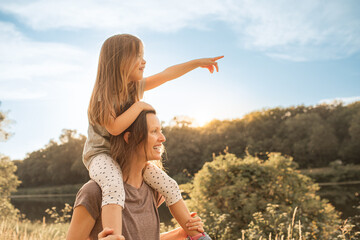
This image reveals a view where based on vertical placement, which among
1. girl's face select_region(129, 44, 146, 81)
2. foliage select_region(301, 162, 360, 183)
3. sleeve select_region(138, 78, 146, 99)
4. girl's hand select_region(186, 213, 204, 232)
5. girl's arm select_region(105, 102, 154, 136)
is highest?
girl's face select_region(129, 44, 146, 81)

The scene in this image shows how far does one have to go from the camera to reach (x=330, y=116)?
4219 cm

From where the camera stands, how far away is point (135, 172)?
2.17m

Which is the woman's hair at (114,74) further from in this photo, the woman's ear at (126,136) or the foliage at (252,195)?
the foliage at (252,195)

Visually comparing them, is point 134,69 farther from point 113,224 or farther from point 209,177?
point 209,177

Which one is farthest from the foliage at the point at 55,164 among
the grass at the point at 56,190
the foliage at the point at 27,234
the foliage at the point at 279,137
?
the foliage at the point at 27,234

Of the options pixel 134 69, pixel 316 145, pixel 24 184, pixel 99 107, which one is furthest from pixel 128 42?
pixel 24 184

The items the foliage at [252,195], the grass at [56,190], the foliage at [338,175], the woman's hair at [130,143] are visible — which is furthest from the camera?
the grass at [56,190]

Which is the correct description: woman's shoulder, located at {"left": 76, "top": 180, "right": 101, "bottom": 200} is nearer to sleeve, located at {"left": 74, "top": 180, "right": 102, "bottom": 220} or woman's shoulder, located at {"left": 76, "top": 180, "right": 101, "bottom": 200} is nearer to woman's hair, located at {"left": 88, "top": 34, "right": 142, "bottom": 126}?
sleeve, located at {"left": 74, "top": 180, "right": 102, "bottom": 220}

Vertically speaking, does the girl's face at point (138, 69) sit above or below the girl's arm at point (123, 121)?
above

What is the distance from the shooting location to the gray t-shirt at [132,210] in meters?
1.97

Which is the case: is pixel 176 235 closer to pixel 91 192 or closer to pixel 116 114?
pixel 91 192

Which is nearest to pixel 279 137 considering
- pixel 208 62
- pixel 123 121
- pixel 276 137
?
pixel 276 137

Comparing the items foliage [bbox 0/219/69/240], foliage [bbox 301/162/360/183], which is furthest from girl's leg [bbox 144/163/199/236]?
foliage [bbox 301/162/360/183]

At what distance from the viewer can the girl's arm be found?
2.03 m
